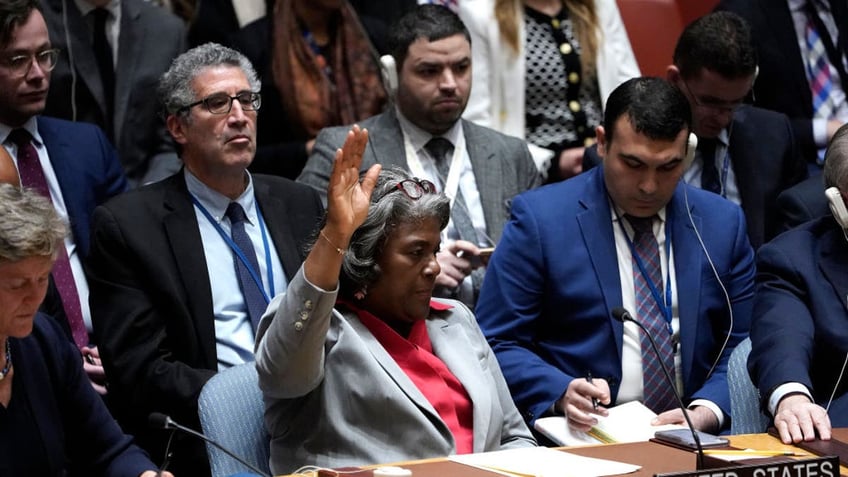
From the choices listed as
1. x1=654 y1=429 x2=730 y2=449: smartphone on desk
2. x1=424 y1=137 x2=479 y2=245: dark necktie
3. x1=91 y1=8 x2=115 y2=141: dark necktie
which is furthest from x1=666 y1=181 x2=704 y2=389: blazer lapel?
x1=91 y1=8 x2=115 y2=141: dark necktie

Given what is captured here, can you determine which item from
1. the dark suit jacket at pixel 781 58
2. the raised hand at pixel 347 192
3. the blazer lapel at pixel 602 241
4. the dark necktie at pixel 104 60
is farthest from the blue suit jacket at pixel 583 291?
the dark necktie at pixel 104 60

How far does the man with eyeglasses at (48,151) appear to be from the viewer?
4.16 metres

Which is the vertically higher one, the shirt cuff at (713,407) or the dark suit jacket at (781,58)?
the dark suit jacket at (781,58)

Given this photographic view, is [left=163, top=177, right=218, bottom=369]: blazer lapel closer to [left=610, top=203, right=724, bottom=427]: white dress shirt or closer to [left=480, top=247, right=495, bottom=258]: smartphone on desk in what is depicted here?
[left=480, top=247, right=495, bottom=258]: smartphone on desk

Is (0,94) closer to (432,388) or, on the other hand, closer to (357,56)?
(357,56)

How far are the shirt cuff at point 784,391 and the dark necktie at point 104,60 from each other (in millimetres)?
2722

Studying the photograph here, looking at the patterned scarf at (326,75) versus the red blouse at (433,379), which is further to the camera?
the patterned scarf at (326,75)

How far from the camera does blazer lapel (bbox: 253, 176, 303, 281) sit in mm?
3963

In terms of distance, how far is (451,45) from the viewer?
469 cm

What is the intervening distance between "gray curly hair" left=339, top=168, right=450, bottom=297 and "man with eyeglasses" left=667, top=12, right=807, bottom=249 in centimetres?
177

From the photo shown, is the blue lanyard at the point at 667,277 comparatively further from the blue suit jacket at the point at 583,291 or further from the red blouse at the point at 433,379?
the red blouse at the point at 433,379

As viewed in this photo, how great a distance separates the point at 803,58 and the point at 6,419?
12.2 ft

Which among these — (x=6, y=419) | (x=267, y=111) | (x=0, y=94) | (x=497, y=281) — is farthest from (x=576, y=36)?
(x=6, y=419)

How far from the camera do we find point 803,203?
13.9 feet
